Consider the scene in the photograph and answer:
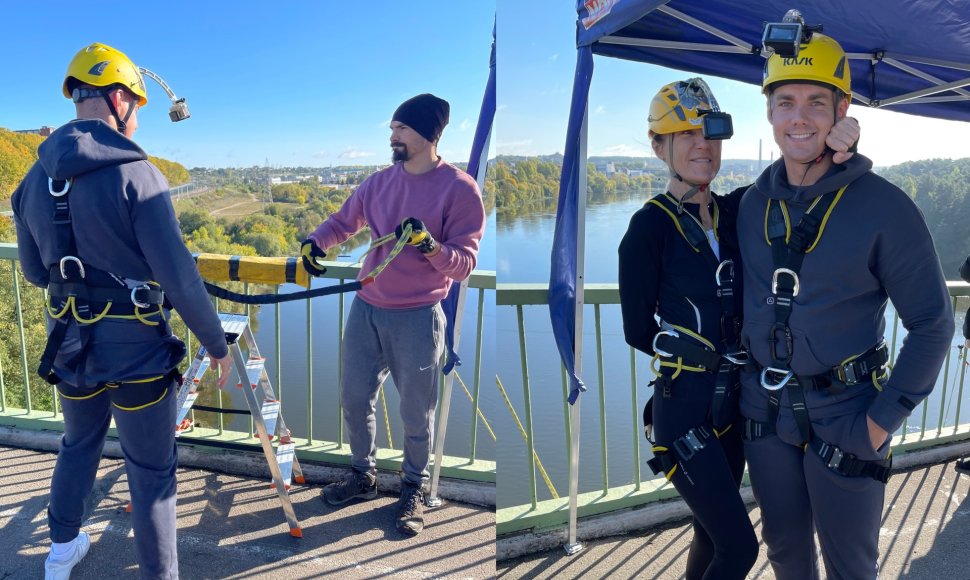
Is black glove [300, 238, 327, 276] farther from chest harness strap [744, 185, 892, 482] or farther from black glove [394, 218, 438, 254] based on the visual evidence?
chest harness strap [744, 185, 892, 482]

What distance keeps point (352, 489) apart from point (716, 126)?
2533mm

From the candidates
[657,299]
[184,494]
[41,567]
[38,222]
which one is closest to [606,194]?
[657,299]

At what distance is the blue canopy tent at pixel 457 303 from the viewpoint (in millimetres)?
2959

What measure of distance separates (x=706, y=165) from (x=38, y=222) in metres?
2.35

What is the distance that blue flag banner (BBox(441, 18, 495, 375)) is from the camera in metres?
2.94

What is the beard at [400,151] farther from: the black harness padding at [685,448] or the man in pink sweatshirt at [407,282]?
the black harness padding at [685,448]

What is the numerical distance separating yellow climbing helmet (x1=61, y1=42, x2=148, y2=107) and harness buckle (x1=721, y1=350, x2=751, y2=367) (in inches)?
92.8

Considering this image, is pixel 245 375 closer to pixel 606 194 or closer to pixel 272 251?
pixel 272 251

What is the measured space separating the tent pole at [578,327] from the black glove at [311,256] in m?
1.24

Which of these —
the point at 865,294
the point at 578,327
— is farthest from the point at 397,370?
the point at 865,294

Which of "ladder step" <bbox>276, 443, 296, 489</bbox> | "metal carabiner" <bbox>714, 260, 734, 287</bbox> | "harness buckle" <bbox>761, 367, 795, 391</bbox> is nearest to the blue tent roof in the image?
"metal carabiner" <bbox>714, 260, 734, 287</bbox>

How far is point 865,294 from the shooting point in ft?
5.63

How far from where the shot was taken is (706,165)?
2.01 meters

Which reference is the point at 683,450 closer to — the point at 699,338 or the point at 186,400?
the point at 699,338
